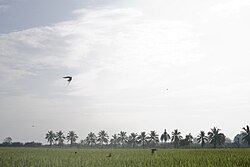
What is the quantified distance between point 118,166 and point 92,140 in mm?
131481

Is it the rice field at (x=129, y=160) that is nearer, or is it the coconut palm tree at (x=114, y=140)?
the rice field at (x=129, y=160)

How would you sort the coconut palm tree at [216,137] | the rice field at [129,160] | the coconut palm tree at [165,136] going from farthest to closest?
the coconut palm tree at [165,136]
the coconut palm tree at [216,137]
the rice field at [129,160]

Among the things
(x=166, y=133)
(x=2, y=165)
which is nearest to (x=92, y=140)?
(x=166, y=133)

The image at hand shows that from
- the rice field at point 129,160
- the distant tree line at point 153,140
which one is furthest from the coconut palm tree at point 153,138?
the rice field at point 129,160

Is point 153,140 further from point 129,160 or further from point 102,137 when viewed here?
point 129,160

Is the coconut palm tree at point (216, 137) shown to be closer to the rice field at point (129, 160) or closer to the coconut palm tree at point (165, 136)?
the coconut palm tree at point (165, 136)

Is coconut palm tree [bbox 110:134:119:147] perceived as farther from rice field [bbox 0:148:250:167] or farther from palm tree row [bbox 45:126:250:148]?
rice field [bbox 0:148:250:167]

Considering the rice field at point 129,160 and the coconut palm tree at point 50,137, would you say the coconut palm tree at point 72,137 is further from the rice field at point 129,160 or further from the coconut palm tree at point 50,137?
the rice field at point 129,160

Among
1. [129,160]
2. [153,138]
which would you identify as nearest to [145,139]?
[153,138]

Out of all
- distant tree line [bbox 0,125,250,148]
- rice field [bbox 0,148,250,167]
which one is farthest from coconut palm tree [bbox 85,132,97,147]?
rice field [bbox 0,148,250,167]

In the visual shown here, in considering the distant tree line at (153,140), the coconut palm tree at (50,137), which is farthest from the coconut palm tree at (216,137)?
the coconut palm tree at (50,137)

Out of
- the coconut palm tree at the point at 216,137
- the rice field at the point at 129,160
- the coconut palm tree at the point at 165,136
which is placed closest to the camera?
the rice field at the point at 129,160

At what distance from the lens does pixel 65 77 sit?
15.2m

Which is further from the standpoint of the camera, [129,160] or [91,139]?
[91,139]
